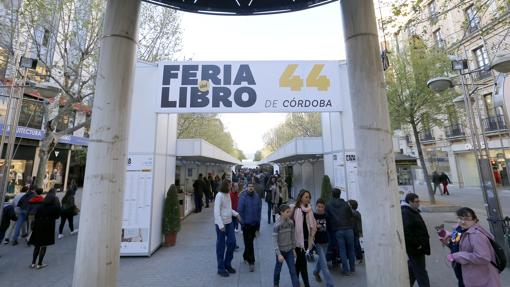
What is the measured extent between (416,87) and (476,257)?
487 inches

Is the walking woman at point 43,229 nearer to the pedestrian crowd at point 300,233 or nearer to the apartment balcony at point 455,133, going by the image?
the pedestrian crowd at point 300,233

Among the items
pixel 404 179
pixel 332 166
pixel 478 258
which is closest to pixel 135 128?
pixel 332 166

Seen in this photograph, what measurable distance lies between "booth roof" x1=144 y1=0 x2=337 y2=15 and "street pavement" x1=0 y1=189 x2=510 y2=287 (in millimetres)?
4780

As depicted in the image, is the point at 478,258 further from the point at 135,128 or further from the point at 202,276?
the point at 135,128

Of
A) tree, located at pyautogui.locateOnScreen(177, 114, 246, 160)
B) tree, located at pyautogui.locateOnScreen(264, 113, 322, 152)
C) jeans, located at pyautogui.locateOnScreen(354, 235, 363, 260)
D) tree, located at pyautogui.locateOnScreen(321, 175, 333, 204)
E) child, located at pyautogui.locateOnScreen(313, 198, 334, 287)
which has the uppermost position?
tree, located at pyautogui.locateOnScreen(264, 113, 322, 152)

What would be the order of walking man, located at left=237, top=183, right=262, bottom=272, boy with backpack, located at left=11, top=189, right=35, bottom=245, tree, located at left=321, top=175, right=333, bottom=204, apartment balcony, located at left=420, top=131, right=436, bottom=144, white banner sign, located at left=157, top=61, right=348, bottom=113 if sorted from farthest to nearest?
apartment balcony, located at left=420, top=131, right=436, bottom=144 < boy with backpack, located at left=11, top=189, right=35, bottom=245 < tree, located at left=321, top=175, right=333, bottom=204 < white banner sign, located at left=157, top=61, right=348, bottom=113 < walking man, located at left=237, top=183, right=262, bottom=272

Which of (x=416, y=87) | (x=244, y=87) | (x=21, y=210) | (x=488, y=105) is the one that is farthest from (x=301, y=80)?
(x=488, y=105)

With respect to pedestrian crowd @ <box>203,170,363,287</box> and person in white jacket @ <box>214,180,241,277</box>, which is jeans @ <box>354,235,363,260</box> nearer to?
pedestrian crowd @ <box>203,170,363,287</box>

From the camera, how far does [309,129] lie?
32.6 meters

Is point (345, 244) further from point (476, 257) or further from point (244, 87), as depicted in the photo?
point (244, 87)

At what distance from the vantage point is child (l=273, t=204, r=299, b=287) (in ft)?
13.7

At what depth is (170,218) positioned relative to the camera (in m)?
6.93

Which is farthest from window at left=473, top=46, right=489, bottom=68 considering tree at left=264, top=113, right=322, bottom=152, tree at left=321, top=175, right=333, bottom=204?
tree at left=321, top=175, right=333, bottom=204

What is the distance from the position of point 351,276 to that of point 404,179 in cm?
1048
